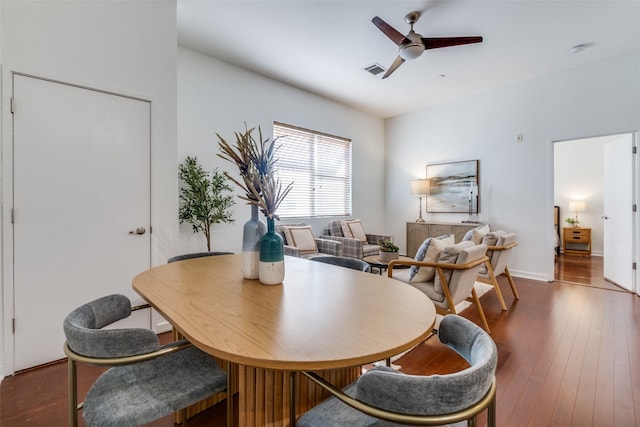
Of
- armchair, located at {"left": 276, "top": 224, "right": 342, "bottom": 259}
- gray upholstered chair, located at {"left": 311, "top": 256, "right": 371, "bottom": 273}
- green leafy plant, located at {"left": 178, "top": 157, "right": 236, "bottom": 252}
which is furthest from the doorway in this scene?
green leafy plant, located at {"left": 178, "top": 157, "right": 236, "bottom": 252}

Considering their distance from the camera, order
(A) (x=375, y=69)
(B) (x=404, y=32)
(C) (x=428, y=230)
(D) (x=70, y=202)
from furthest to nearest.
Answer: (C) (x=428, y=230) → (A) (x=375, y=69) → (B) (x=404, y=32) → (D) (x=70, y=202)

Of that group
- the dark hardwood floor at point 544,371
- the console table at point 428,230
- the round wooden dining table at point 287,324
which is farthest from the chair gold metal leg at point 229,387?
the console table at point 428,230

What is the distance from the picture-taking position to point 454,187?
5.29 metres

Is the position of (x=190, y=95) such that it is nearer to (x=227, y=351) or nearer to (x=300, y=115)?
(x=300, y=115)

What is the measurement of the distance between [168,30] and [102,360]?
2873 millimetres

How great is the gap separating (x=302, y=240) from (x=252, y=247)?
111 inches

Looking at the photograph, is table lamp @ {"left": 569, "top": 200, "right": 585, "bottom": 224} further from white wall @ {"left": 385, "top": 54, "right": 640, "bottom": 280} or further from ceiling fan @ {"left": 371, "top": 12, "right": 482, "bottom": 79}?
ceiling fan @ {"left": 371, "top": 12, "right": 482, "bottom": 79}

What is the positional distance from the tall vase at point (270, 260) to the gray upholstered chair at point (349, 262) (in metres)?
0.63

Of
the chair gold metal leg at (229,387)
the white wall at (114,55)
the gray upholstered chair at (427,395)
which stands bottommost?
the chair gold metal leg at (229,387)

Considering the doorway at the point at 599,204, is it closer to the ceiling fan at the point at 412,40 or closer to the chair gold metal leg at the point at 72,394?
the ceiling fan at the point at 412,40

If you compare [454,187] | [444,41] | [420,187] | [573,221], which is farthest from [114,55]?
[573,221]

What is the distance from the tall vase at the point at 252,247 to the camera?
54.5 inches

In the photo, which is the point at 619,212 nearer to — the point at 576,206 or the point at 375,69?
the point at 576,206

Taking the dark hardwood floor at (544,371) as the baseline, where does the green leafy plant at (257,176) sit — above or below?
above
